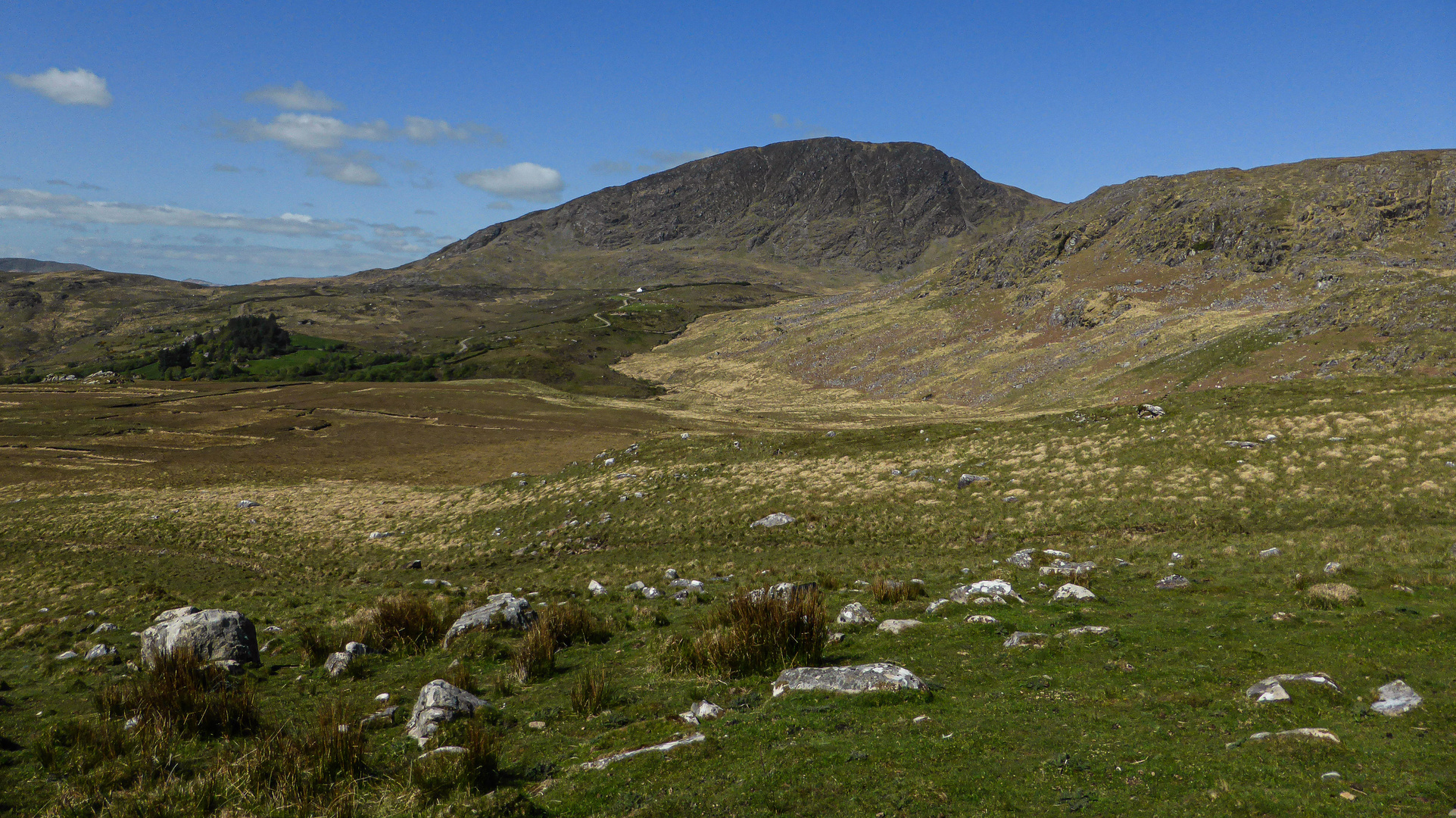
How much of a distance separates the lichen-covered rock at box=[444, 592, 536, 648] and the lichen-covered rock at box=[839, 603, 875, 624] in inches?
339

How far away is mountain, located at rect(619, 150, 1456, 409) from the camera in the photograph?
70.2 meters

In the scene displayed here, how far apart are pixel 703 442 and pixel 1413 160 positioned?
479 ft

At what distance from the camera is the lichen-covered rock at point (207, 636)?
656 inches

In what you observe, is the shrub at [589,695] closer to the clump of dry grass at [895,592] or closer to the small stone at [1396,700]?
the clump of dry grass at [895,592]

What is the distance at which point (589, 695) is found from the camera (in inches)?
535

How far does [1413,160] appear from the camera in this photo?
12069 centimetres

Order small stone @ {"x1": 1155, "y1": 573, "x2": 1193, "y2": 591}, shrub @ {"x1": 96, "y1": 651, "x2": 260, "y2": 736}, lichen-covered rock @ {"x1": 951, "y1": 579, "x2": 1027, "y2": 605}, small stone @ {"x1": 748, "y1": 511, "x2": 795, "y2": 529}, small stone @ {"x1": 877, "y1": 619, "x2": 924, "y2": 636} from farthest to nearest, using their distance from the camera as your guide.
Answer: small stone @ {"x1": 748, "y1": 511, "x2": 795, "y2": 529} → small stone @ {"x1": 1155, "y1": 573, "x2": 1193, "y2": 591} → lichen-covered rock @ {"x1": 951, "y1": 579, "x2": 1027, "y2": 605} → small stone @ {"x1": 877, "y1": 619, "x2": 924, "y2": 636} → shrub @ {"x1": 96, "y1": 651, "x2": 260, "y2": 736}

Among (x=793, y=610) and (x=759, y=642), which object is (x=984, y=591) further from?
(x=759, y=642)

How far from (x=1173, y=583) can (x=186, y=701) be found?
79.5 feet

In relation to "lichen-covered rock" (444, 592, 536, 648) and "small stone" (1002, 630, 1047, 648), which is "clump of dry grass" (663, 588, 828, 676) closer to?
"small stone" (1002, 630, 1047, 648)

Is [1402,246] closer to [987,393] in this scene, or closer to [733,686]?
[987,393]

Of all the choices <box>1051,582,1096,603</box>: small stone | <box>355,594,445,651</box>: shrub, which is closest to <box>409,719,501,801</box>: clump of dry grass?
<box>355,594,445,651</box>: shrub

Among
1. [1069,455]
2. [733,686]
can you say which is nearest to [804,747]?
[733,686]

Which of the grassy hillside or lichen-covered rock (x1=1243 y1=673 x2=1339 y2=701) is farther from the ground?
lichen-covered rock (x1=1243 y1=673 x2=1339 y2=701)
